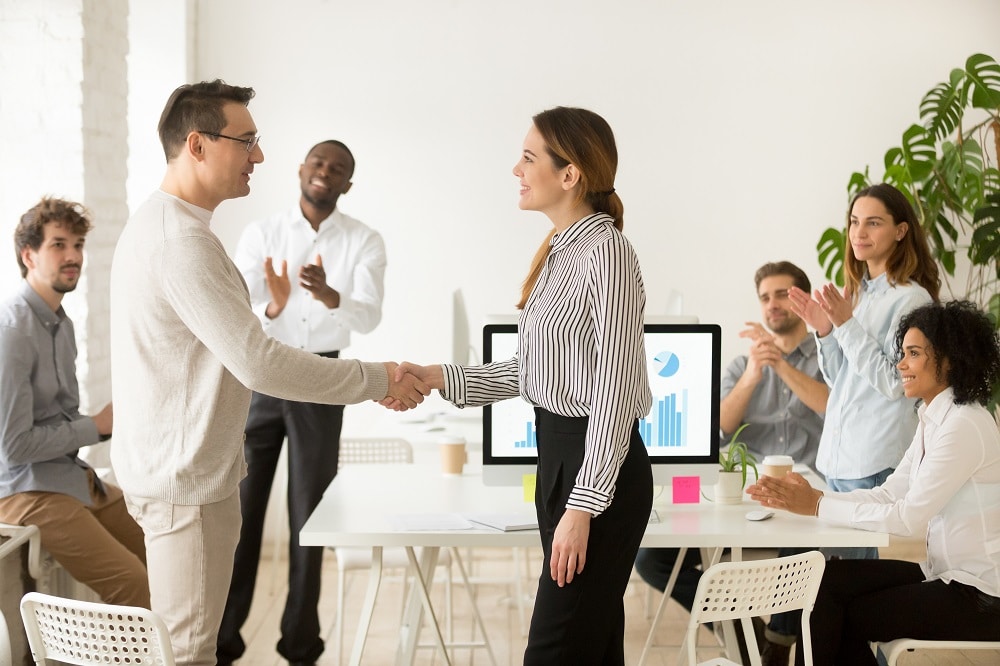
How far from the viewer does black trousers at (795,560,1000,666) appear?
2490 mm

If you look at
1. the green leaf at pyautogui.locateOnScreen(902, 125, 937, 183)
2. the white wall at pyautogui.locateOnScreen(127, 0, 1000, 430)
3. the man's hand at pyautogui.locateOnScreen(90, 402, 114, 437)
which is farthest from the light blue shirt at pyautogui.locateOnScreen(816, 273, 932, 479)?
the man's hand at pyautogui.locateOnScreen(90, 402, 114, 437)

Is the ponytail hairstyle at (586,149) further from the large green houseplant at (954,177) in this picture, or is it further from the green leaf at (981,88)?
the green leaf at (981,88)

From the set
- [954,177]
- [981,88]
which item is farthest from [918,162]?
Answer: [981,88]

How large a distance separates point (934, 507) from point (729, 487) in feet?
1.71

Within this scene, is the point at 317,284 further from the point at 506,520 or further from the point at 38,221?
the point at 506,520

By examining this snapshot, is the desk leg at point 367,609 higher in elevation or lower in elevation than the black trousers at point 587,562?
lower

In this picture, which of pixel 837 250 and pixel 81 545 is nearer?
pixel 81 545

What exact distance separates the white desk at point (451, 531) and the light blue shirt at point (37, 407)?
74cm

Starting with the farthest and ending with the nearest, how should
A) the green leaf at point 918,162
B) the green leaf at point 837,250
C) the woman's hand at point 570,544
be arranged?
the green leaf at point 837,250
the green leaf at point 918,162
the woman's hand at point 570,544

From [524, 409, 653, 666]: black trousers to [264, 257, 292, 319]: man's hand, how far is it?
1.91 meters

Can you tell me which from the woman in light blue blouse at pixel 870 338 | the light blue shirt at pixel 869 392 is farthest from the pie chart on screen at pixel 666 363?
the light blue shirt at pixel 869 392

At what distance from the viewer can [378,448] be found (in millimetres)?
3877

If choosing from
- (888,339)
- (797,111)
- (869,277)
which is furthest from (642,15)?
(888,339)

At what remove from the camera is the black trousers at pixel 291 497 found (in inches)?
136
